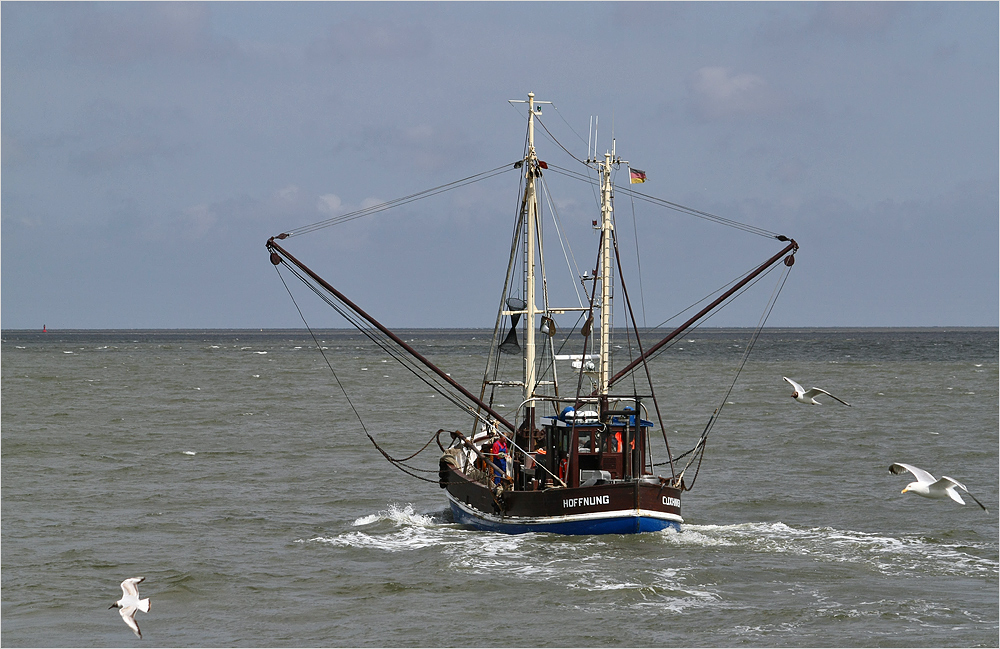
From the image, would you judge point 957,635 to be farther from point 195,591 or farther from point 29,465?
point 29,465

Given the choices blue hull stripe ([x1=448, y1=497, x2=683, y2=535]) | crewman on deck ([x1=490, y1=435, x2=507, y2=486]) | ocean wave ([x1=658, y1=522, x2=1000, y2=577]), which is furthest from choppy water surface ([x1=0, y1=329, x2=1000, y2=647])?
crewman on deck ([x1=490, y1=435, x2=507, y2=486])

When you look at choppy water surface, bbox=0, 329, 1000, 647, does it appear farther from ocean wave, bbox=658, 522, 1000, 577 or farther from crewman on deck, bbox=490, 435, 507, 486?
crewman on deck, bbox=490, 435, 507, 486

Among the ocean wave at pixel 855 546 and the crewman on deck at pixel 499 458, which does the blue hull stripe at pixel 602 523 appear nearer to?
the ocean wave at pixel 855 546

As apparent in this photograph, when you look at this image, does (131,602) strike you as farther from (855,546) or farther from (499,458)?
(855,546)

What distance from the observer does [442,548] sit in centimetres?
3120

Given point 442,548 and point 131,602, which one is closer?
point 131,602

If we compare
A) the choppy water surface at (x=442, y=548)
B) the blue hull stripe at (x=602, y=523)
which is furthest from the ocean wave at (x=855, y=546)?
the blue hull stripe at (x=602, y=523)

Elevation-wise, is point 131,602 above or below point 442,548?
above

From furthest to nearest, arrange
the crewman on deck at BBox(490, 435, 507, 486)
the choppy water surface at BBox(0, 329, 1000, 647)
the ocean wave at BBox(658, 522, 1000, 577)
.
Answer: the crewman on deck at BBox(490, 435, 507, 486) → the ocean wave at BBox(658, 522, 1000, 577) → the choppy water surface at BBox(0, 329, 1000, 647)

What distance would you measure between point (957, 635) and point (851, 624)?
1.90 metres

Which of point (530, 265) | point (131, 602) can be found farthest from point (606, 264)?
point (131, 602)

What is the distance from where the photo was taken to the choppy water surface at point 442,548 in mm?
23281

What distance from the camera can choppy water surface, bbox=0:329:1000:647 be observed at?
2328 cm

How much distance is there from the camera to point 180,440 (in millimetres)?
57812
